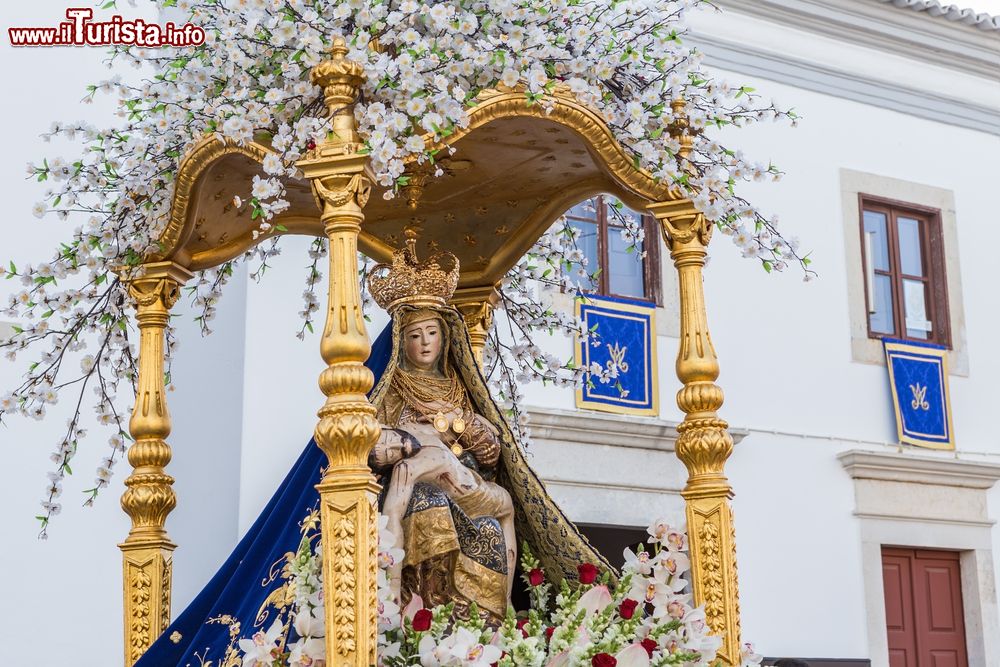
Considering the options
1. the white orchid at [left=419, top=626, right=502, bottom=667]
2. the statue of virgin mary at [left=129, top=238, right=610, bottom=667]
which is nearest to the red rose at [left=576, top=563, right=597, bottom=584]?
the statue of virgin mary at [left=129, top=238, right=610, bottom=667]

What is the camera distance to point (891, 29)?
984 cm

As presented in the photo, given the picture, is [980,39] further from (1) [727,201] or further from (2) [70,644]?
(2) [70,644]

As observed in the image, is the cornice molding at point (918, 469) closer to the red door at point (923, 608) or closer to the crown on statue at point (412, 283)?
the red door at point (923, 608)

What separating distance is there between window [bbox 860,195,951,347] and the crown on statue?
16.7 feet

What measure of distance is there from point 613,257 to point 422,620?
192 inches

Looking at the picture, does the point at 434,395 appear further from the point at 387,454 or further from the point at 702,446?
the point at 702,446

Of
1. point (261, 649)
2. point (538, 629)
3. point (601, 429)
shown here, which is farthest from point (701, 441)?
point (601, 429)

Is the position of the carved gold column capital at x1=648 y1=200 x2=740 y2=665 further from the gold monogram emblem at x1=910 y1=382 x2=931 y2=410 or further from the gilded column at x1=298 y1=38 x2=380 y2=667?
the gold monogram emblem at x1=910 y1=382 x2=931 y2=410

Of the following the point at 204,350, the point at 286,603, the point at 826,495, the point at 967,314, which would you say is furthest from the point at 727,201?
the point at 967,314

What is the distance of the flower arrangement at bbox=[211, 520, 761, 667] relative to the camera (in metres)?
3.96

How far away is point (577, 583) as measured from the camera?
476 centimetres

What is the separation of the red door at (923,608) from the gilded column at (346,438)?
6.05m

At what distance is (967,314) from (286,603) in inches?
267

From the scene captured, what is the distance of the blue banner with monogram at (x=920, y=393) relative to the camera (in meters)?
9.34
